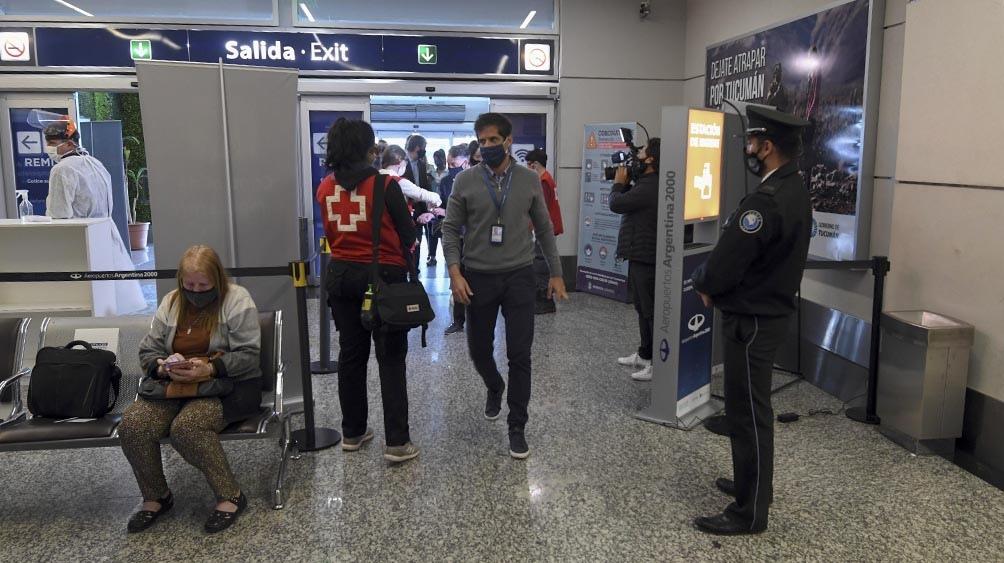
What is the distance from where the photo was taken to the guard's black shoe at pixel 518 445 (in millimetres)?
3617

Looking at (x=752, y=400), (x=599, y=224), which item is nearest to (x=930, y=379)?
(x=752, y=400)

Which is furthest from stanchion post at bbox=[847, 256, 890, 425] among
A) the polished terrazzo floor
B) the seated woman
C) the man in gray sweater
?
the seated woman

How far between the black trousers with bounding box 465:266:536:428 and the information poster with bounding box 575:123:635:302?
12.9 ft

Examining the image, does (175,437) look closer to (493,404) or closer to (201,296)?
(201,296)

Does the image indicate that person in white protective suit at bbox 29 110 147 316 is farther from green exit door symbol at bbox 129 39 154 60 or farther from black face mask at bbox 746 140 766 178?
black face mask at bbox 746 140 766 178

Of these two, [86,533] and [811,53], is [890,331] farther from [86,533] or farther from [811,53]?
[86,533]

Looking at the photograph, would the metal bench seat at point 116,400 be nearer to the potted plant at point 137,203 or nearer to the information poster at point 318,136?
the information poster at point 318,136

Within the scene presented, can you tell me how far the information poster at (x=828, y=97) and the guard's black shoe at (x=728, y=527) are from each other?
238 cm

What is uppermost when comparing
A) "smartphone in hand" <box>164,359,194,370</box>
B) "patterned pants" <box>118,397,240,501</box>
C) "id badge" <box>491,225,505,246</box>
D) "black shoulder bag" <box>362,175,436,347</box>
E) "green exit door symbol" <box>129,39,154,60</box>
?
"green exit door symbol" <box>129,39,154,60</box>

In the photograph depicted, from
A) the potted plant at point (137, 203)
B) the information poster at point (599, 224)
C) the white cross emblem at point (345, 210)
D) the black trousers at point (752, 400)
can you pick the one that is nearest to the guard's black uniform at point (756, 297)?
the black trousers at point (752, 400)

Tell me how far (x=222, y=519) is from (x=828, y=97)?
4.23 m

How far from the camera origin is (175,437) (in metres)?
2.94

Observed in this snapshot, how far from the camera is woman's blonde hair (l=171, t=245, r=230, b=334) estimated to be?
3.03m

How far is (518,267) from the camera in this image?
139 inches
